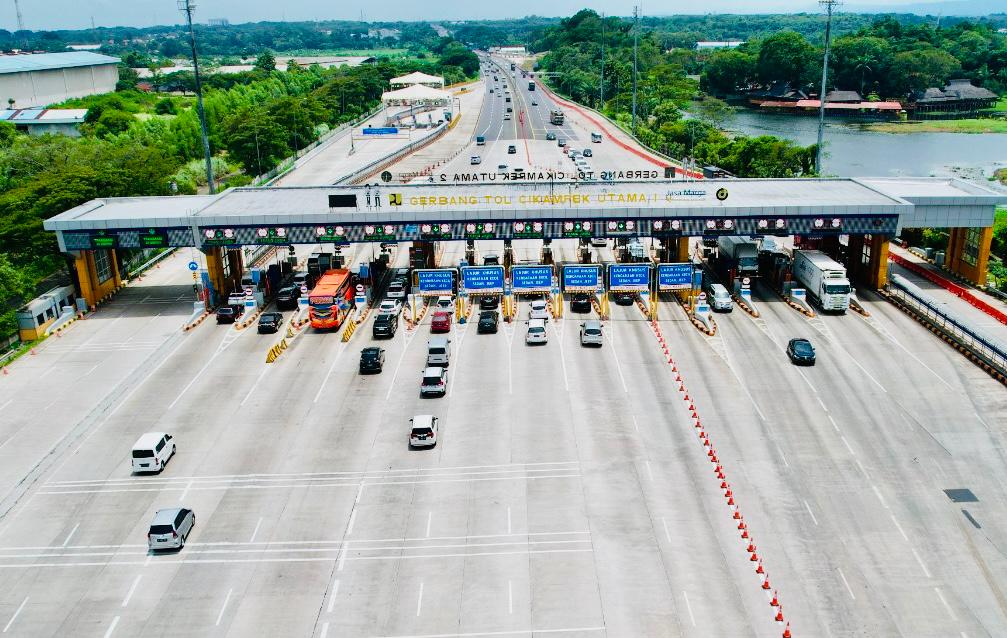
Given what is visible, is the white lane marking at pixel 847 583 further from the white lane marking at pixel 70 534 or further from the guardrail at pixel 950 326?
the white lane marking at pixel 70 534

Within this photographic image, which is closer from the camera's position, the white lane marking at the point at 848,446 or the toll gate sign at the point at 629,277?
the white lane marking at the point at 848,446

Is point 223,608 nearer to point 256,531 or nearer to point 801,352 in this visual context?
point 256,531

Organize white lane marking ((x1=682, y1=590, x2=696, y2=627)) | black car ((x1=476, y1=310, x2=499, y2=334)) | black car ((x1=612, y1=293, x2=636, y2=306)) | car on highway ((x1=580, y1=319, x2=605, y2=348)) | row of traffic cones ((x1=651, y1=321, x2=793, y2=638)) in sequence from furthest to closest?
black car ((x1=612, y1=293, x2=636, y2=306))
black car ((x1=476, y1=310, x2=499, y2=334))
car on highway ((x1=580, y1=319, x2=605, y2=348))
row of traffic cones ((x1=651, y1=321, x2=793, y2=638))
white lane marking ((x1=682, y1=590, x2=696, y2=627))

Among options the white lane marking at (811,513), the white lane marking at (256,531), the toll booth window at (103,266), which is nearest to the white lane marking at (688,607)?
the white lane marking at (811,513)

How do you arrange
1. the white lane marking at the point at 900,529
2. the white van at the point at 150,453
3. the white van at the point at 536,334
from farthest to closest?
the white van at the point at 536,334, the white van at the point at 150,453, the white lane marking at the point at 900,529

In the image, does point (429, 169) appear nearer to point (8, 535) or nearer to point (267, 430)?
point (267, 430)

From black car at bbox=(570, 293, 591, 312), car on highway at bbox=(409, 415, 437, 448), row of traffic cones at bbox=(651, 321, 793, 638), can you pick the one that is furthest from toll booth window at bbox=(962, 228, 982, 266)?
car on highway at bbox=(409, 415, 437, 448)

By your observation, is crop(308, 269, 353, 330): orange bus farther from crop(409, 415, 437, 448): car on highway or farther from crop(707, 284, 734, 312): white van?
crop(707, 284, 734, 312): white van
